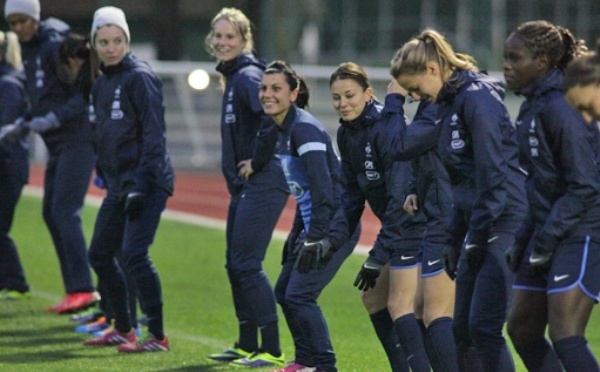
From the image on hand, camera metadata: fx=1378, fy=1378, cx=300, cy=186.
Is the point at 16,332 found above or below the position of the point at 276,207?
below

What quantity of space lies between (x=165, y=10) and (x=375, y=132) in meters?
38.6

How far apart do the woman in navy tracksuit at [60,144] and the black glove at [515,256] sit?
5697mm

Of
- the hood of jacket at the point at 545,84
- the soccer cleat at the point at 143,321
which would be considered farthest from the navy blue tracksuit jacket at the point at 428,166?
the soccer cleat at the point at 143,321

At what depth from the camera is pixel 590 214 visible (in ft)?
19.9

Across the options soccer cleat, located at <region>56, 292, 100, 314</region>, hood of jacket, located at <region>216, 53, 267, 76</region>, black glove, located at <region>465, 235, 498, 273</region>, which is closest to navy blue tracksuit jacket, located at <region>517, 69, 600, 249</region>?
black glove, located at <region>465, 235, 498, 273</region>

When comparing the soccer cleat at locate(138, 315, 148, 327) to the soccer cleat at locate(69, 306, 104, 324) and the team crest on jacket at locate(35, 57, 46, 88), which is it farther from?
the team crest on jacket at locate(35, 57, 46, 88)

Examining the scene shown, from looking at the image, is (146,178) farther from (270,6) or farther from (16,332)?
(270,6)

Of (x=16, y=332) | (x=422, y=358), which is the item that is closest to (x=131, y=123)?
(x=16, y=332)

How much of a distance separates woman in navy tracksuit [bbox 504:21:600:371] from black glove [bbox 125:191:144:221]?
3.62m

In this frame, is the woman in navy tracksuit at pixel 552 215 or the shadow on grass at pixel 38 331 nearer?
the woman in navy tracksuit at pixel 552 215

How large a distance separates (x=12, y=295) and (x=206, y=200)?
9.73 metres

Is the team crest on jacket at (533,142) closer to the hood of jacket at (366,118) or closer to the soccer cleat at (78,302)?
the hood of jacket at (366,118)

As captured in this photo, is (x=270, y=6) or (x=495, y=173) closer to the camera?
(x=495, y=173)

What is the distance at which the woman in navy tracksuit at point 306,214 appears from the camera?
7758mm
